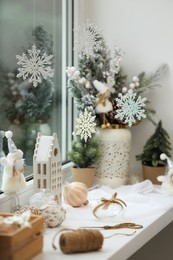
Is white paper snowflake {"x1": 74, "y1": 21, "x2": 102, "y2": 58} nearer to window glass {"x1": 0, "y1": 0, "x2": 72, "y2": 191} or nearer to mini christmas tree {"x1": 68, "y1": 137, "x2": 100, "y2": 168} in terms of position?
Result: window glass {"x1": 0, "y1": 0, "x2": 72, "y2": 191}

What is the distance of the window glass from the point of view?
204 cm

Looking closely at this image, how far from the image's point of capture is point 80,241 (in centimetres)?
148

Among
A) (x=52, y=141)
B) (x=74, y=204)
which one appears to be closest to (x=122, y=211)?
(x=74, y=204)

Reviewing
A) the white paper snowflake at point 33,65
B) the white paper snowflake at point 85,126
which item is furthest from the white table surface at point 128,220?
the white paper snowflake at point 33,65

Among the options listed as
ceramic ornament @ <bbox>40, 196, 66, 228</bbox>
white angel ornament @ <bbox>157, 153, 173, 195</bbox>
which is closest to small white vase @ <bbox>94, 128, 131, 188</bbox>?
white angel ornament @ <bbox>157, 153, 173, 195</bbox>

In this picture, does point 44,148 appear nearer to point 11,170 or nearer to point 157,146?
point 11,170

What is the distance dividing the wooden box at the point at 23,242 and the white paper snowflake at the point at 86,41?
95cm

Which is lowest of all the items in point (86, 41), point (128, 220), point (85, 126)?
point (128, 220)

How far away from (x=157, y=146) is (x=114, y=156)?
0.61 ft

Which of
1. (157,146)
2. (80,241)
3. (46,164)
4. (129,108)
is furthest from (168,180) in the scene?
(80,241)

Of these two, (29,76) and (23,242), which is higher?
(29,76)

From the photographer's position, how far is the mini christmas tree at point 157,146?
90.9 inches

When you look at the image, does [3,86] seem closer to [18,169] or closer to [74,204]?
[18,169]

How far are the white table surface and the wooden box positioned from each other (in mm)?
40
